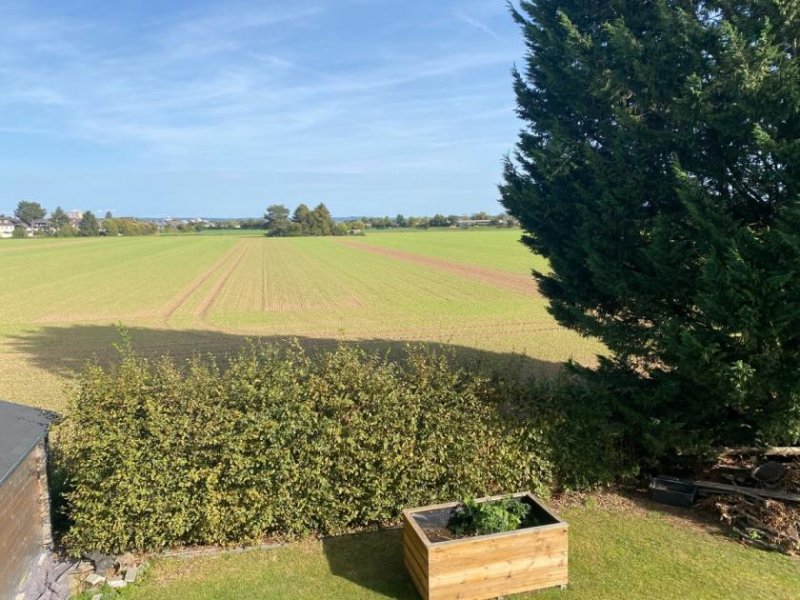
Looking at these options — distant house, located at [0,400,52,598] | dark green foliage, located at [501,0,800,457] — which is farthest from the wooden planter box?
distant house, located at [0,400,52,598]

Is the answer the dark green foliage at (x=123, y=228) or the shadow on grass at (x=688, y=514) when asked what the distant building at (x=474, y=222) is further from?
the shadow on grass at (x=688, y=514)

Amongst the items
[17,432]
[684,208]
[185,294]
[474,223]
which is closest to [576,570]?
[684,208]

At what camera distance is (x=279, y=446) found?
23.5 feet

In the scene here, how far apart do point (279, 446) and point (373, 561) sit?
1.91 m

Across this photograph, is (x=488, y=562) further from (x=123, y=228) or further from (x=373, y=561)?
(x=123, y=228)

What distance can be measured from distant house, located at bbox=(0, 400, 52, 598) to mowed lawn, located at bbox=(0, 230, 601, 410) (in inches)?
164

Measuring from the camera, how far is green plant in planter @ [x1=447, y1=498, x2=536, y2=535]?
6.51m

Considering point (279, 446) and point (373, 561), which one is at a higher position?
point (279, 446)

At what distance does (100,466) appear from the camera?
268 inches

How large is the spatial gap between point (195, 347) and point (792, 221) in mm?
20505

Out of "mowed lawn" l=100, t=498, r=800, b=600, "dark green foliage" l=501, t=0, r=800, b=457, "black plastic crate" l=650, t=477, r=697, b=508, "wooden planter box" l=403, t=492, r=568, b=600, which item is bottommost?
"mowed lawn" l=100, t=498, r=800, b=600

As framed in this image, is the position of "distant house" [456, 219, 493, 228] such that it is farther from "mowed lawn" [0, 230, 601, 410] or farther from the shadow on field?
the shadow on field

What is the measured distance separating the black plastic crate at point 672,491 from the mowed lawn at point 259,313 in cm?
284

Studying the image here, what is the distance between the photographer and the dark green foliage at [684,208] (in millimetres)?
7047
